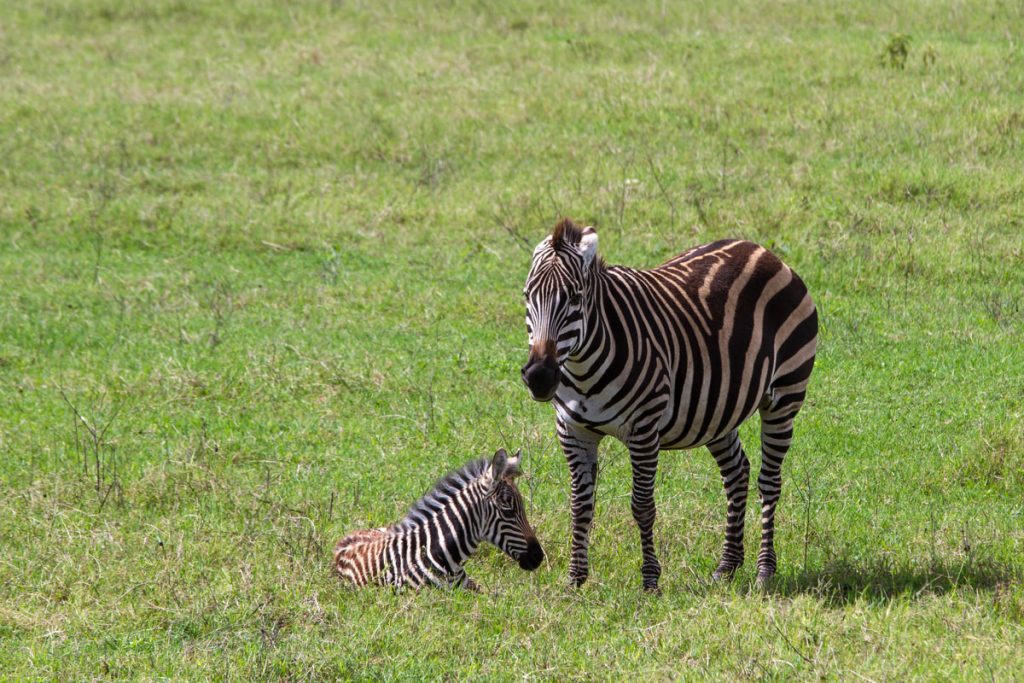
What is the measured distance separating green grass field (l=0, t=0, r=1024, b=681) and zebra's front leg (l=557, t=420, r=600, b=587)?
0.91ft

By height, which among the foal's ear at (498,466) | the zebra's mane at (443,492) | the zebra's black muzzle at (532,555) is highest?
the foal's ear at (498,466)

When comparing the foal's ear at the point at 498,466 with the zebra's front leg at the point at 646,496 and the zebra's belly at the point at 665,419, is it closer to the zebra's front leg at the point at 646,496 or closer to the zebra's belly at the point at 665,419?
the zebra's belly at the point at 665,419

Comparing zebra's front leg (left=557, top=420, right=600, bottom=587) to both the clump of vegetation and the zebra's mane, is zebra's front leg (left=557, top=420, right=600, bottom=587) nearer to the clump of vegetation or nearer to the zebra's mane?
the zebra's mane

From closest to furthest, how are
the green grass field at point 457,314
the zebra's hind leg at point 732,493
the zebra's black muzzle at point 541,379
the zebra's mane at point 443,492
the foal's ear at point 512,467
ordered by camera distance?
1. the zebra's black muzzle at point 541,379
2. the green grass field at point 457,314
3. the foal's ear at point 512,467
4. the zebra's mane at point 443,492
5. the zebra's hind leg at point 732,493

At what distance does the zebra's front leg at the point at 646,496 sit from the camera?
7473 mm

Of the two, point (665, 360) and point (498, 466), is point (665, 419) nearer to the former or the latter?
point (665, 360)

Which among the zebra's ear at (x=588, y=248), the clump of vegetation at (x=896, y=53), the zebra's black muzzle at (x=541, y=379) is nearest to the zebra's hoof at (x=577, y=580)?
the zebra's black muzzle at (x=541, y=379)

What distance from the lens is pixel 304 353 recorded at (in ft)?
38.7

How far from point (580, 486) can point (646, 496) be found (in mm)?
416

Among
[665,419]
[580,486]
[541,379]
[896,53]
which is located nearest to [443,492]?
[580,486]

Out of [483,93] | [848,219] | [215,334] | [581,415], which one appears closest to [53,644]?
[581,415]

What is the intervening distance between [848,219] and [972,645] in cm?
879

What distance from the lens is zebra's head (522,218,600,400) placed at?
21.7 ft

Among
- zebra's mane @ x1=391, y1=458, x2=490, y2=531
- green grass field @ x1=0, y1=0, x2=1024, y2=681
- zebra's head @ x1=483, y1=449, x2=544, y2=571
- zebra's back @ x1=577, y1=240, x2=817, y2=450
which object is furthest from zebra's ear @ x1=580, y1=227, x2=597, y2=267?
green grass field @ x1=0, y1=0, x2=1024, y2=681
